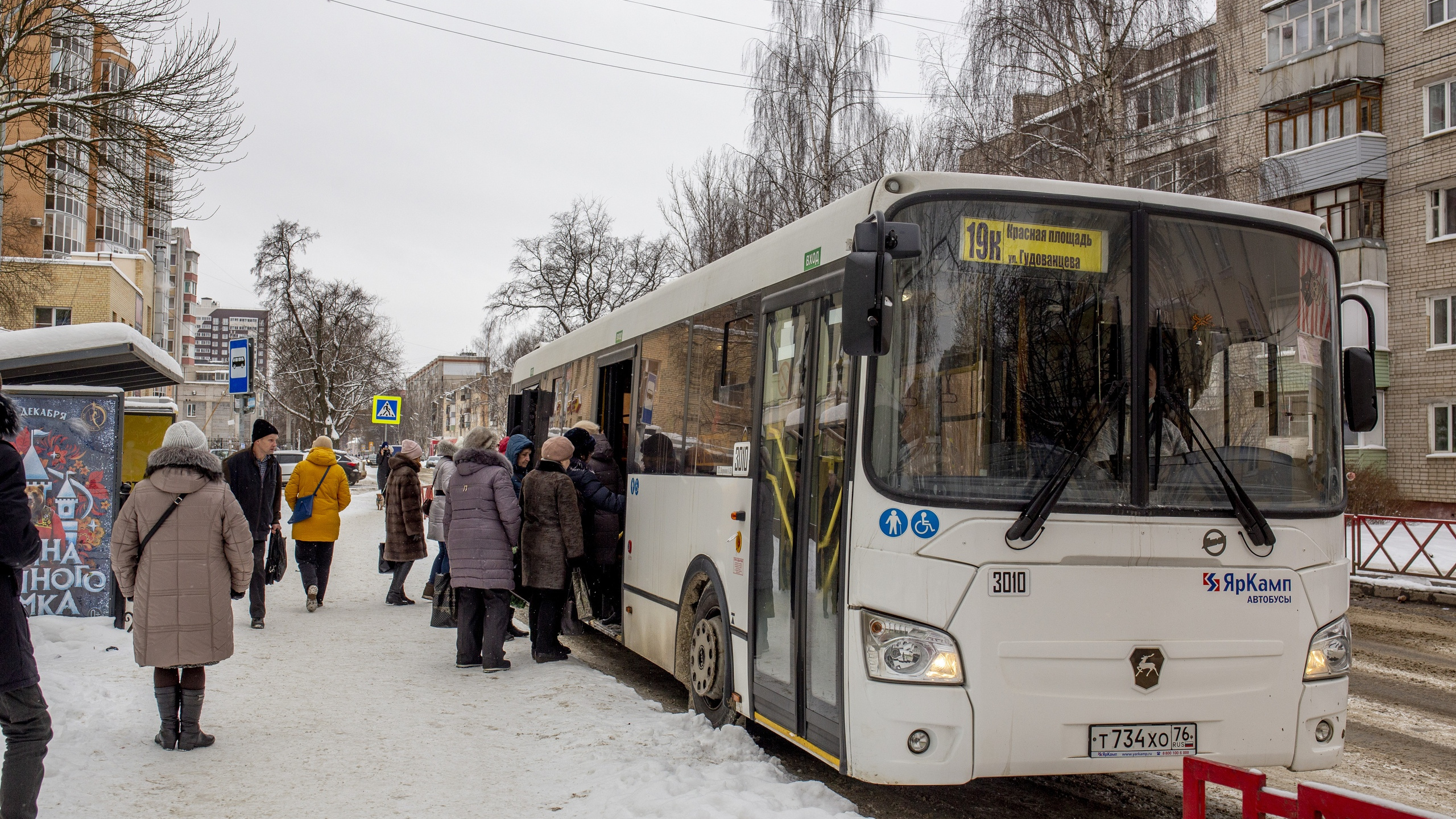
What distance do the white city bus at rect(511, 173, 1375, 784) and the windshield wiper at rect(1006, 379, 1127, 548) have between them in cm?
1

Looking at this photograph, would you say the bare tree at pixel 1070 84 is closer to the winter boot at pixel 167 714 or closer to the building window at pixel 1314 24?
the building window at pixel 1314 24

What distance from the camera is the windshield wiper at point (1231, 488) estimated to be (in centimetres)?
485

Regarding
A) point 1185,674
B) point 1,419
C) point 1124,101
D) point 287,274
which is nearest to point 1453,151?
point 1124,101

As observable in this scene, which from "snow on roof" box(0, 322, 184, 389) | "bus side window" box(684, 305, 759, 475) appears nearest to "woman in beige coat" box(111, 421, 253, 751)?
"bus side window" box(684, 305, 759, 475)

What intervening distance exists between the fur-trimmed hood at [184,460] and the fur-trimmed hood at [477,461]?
2.58 metres

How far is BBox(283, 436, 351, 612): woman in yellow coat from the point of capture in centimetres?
1143

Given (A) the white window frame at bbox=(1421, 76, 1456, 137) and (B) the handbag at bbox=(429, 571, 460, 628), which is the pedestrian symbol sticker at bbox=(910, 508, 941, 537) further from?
(A) the white window frame at bbox=(1421, 76, 1456, 137)

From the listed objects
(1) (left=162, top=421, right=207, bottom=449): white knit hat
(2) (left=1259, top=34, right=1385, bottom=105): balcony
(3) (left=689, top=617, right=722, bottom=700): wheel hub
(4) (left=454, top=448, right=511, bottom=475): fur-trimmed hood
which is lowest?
(3) (left=689, top=617, right=722, bottom=700): wheel hub

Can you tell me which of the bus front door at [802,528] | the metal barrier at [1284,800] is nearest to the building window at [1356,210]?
the bus front door at [802,528]

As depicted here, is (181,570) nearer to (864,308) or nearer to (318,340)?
(864,308)

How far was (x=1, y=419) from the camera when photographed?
4172mm

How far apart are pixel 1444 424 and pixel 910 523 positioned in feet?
94.3

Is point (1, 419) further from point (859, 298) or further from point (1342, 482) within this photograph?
point (1342, 482)

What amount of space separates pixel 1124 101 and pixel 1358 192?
10277 mm
